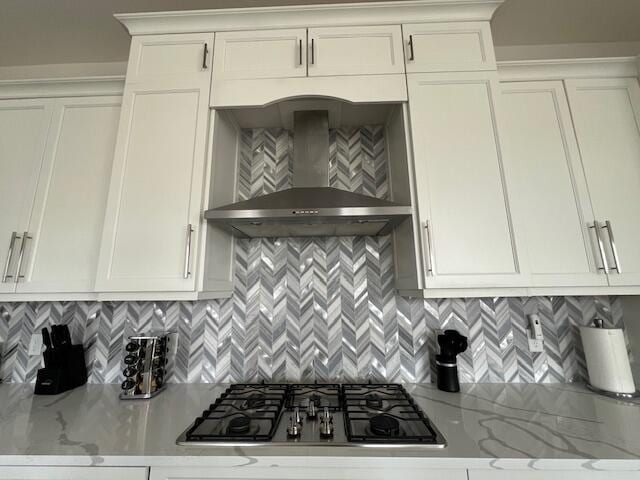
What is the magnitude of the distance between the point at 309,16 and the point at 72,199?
5.13 feet

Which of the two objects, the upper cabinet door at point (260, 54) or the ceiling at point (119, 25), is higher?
the ceiling at point (119, 25)

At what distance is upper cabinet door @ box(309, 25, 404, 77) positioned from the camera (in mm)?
1380

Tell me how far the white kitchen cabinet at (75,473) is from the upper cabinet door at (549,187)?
1.65 metres

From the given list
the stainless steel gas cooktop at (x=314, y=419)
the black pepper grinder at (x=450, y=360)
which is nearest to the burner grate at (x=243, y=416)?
the stainless steel gas cooktop at (x=314, y=419)

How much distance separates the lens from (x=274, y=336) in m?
1.55

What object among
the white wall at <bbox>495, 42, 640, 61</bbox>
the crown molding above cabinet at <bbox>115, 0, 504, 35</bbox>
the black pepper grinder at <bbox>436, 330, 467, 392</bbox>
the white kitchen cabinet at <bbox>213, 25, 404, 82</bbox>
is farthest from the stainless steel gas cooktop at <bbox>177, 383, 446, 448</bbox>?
the white wall at <bbox>495, 42, 640, 61</bbox>

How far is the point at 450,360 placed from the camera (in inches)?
53.4

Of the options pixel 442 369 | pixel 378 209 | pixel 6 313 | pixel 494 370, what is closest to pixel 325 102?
pixel 378 209

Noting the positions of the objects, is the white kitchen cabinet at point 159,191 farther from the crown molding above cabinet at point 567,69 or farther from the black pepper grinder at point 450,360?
the crown molding above cabinet at point 567,69

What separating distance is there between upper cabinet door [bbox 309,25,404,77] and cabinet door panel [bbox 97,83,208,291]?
0.62m

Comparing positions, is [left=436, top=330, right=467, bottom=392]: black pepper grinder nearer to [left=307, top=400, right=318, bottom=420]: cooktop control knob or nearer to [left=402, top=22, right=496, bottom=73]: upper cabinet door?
[left=307, top=400, right=318, bottom=420]: cooktop control knob

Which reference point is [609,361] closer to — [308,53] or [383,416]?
[383,416]

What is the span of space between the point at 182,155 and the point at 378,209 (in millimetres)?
980

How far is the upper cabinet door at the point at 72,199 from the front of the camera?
137cm
